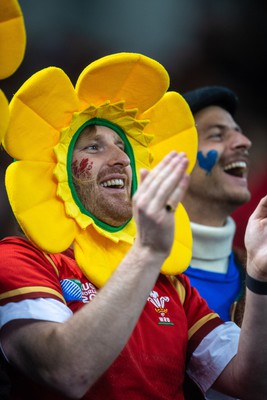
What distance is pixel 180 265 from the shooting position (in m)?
2.21

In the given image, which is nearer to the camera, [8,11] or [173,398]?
[8,11]

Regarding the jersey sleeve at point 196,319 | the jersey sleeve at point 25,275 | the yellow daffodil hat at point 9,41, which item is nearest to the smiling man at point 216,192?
the jersey sleeve at point 196,319

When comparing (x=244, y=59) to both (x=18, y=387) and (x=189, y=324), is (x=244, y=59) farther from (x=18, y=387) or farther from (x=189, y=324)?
(x=18, y=387)

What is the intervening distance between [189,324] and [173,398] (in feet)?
0.92

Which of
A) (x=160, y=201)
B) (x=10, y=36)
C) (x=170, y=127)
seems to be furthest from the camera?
(x=170, y=127)

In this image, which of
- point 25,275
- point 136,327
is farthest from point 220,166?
point 25,275

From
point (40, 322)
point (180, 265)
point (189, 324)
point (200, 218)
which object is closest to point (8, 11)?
point (40, 322)

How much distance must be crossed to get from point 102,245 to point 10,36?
70cm

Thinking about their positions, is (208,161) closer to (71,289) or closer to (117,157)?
(117,157)

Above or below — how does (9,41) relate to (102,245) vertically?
above

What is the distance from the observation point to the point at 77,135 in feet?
7.09

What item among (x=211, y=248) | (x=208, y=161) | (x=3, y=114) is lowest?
(x=211, y=248)

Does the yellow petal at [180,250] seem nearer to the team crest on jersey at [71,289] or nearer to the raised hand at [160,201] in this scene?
the team crest on jersey at [71,289]

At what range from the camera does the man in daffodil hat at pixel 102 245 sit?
1607 mm
